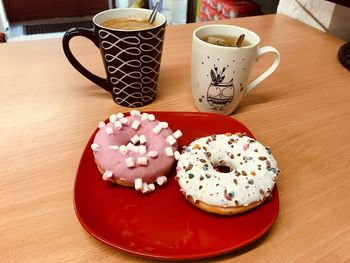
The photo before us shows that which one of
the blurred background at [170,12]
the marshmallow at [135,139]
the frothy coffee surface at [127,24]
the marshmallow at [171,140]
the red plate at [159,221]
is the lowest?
the blurred background at [170,12]

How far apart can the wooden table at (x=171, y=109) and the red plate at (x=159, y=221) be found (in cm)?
2

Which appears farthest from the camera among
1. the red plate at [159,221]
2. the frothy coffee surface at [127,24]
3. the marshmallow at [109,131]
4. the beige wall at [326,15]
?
the beige wall at [326,15]

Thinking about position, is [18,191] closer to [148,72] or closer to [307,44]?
[148,72]

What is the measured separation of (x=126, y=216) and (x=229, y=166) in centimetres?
15

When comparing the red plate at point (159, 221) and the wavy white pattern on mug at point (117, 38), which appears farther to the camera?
the wavy white pattern on mug at point (117, 38)

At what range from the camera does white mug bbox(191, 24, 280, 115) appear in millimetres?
517

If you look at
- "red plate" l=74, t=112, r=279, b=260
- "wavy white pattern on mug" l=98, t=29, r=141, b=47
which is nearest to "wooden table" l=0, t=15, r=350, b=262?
"red plate" l=74, t=112, r=279, b=260

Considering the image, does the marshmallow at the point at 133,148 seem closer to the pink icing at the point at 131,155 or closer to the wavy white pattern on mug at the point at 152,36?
the pink icing at the point at 131,155

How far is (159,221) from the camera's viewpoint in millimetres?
383

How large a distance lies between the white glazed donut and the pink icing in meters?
0.03

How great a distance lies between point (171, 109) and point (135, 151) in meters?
0.20

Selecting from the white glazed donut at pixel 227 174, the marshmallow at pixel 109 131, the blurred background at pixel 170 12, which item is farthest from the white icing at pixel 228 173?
the blurred background at pixel 170 12

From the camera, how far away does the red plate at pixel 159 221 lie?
0.35m

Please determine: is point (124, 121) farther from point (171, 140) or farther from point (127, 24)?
point (127, 24)
